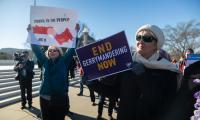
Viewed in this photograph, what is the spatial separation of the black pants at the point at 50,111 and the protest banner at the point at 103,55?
7.59 feet

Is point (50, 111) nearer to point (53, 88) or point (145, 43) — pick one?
point (53, 88)

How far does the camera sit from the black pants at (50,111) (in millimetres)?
4785

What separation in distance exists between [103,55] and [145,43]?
0.42m

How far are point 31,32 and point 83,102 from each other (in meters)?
5.60

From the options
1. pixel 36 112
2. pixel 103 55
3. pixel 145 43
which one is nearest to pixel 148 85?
pixel 145 43

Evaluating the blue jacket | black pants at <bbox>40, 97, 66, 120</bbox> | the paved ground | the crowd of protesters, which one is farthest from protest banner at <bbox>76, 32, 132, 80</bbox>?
the paved ground

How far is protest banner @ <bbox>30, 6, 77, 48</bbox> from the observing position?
4961 mm

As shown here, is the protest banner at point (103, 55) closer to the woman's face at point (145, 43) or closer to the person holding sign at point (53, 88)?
the woman's face at point (145, 43)

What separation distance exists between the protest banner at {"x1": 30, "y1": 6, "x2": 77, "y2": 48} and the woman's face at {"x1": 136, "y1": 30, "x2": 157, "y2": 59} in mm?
2619

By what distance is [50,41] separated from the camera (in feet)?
16.8

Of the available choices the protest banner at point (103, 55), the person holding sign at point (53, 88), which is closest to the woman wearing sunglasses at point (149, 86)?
the protest banner at point (103, 55)

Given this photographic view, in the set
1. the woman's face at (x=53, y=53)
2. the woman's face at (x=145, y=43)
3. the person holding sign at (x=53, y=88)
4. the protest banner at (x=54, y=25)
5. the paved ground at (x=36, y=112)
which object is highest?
the protest banner at (x=54, y=25)

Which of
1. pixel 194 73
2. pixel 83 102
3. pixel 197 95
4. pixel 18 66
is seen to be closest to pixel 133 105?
pixel 194 73

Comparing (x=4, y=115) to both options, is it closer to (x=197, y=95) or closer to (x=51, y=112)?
(x=51, y=112)
